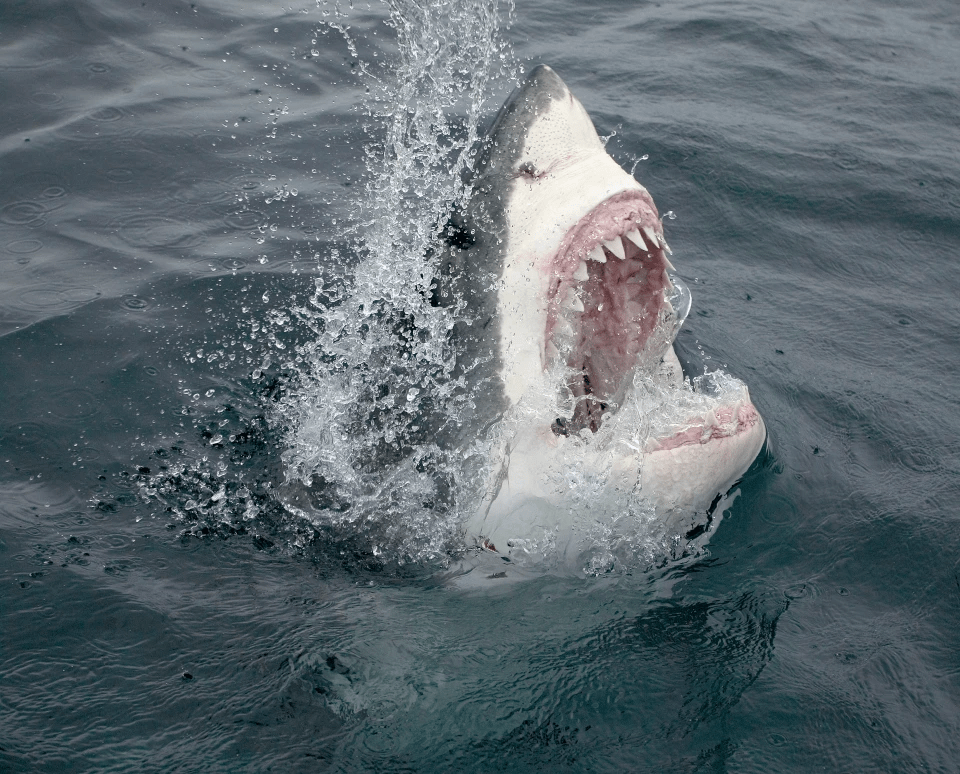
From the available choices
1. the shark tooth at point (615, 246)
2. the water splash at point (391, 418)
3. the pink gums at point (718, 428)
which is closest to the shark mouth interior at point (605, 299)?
the shark tooth at point (615, 246)

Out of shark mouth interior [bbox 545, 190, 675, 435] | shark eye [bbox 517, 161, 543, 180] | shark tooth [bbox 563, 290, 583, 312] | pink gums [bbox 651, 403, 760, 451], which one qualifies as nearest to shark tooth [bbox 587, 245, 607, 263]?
shark mouth interior [bbox 545, 190, 675, 435]

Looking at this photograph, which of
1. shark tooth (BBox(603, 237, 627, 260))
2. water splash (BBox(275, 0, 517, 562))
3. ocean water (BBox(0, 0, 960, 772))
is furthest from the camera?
water splash (BBox(275, 0, 517, 562))

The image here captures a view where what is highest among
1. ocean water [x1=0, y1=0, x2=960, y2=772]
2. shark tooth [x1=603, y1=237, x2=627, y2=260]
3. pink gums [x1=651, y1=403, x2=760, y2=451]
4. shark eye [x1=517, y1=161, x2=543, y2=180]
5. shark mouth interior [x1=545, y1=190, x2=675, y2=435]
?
shark eye [x1=517, y1=161, x2=543, y2=180]

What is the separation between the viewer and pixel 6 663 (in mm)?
2697

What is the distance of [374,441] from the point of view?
3.04m

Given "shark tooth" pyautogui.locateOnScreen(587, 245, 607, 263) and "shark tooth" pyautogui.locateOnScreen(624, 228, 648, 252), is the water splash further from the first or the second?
"shark tooth" pyautogui.locateOnScreen(624, 228, 648, 252)

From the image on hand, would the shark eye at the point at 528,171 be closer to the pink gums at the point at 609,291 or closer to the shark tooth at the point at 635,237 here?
the pink gums at the point at 609,291

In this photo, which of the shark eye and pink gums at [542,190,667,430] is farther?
the shark eye

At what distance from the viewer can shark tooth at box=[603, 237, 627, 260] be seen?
97.7 inches

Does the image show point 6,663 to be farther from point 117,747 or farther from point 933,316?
point 933,316

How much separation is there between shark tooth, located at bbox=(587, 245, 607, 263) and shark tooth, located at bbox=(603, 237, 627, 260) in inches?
0.9

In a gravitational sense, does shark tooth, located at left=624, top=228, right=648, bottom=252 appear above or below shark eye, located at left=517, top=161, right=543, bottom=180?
below

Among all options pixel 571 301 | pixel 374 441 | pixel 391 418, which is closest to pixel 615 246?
pixel 571 301

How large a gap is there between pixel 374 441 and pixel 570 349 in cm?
74
